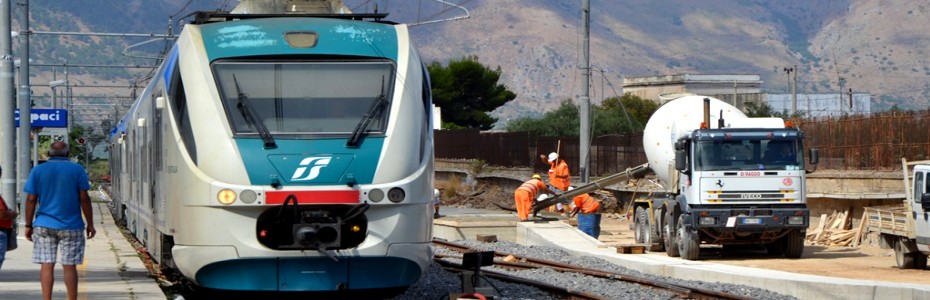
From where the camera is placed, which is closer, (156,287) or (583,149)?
(156,287)

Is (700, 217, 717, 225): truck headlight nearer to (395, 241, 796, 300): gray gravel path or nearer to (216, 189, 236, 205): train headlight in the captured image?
(395, 241, 796, 300): gray gravel path

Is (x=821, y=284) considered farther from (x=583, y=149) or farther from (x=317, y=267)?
(x=583, y=149)

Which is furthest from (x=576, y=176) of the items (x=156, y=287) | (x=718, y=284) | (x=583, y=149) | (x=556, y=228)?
(x=156, y=287)

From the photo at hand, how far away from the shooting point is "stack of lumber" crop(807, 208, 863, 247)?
31.3 m

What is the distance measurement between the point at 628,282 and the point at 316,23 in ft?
26.1

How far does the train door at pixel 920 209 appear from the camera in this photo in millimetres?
22516

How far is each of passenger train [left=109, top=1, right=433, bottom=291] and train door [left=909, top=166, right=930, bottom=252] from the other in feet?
36.4

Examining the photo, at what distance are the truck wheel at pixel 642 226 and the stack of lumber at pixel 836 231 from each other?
4455mm

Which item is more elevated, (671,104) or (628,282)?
(671,104)

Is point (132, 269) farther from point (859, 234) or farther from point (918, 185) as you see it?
point (859, 234)

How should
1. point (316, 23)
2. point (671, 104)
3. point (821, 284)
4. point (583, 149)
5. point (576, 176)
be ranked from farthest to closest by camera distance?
point (576, 176) → point (583, 149) → point (671, 104) → point (821, 284) → point (316, 23)

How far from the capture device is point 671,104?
29594 millimetres

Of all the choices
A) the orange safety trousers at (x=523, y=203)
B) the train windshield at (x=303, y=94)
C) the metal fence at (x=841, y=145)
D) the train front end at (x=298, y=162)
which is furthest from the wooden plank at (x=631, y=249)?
the train windshield at (x=303, y=94)

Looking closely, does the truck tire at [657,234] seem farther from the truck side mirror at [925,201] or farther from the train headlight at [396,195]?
the train headlight at [396,195]
